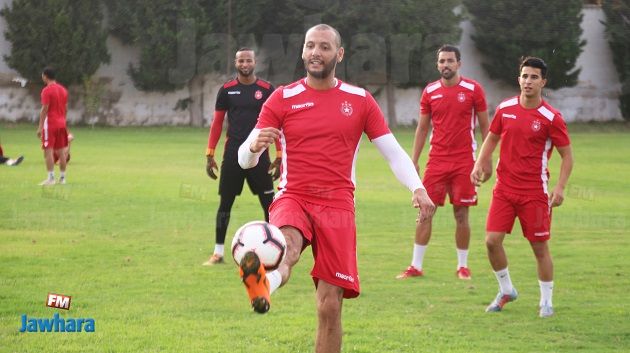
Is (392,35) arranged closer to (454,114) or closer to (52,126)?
(52,126)

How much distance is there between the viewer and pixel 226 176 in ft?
39.6

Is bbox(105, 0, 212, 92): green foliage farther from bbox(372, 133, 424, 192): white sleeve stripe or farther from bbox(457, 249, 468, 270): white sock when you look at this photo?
bbox(372, 133, 424, 192): white sleeve stripe

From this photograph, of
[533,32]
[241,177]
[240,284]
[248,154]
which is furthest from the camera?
[533,32]

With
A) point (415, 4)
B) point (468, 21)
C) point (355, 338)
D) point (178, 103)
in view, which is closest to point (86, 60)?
point (178, 103)

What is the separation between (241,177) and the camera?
12062mm

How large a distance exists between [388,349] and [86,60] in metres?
41.7

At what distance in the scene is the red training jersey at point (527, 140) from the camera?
925 centimetres

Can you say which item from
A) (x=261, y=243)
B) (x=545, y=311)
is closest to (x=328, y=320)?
(x=261, y=243)

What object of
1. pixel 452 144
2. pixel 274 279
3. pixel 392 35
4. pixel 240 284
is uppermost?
pixel 392 35

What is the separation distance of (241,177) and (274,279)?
636 centimetres

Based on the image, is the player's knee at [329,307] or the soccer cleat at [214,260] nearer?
the player's knee at [329,307]

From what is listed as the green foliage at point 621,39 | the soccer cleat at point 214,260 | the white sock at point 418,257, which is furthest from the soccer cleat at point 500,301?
the green foliage at point 621,39

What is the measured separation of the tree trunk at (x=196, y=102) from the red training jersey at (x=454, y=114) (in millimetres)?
38519

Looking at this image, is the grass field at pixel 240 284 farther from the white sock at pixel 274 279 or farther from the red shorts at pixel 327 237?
the white sock at pixel 274 279
